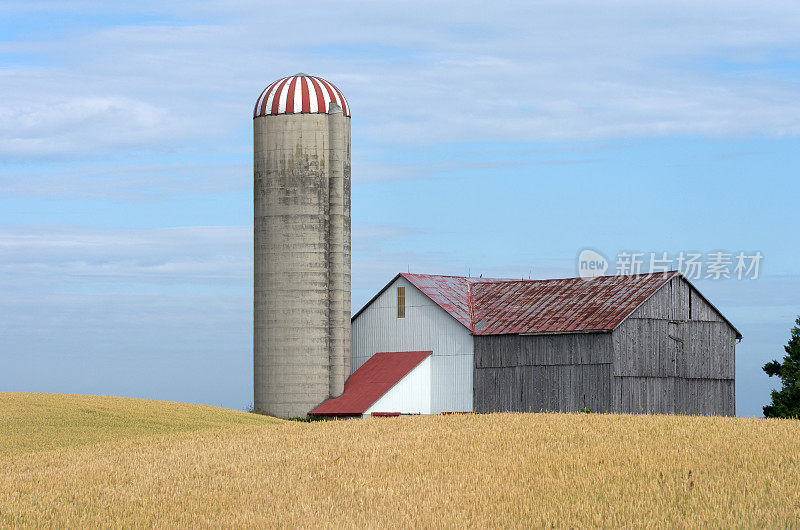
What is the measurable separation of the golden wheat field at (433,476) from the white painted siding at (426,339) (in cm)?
1837

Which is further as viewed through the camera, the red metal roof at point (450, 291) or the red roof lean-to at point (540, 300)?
the red metal roof at point (450, 291)

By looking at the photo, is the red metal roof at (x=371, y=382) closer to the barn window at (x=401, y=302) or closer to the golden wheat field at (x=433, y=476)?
the barn window at (x=401, y=302)

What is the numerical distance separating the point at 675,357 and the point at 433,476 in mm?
30483

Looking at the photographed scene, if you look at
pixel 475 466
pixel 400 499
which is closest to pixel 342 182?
pixel 475 466

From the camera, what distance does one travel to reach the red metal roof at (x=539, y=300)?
51281 millimetres

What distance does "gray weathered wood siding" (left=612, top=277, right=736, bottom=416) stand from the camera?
164 feet

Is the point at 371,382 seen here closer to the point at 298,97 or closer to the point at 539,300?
the point at 539,300

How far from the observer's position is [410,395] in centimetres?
5581

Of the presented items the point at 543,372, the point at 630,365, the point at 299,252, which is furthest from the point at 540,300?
the point at 299,252

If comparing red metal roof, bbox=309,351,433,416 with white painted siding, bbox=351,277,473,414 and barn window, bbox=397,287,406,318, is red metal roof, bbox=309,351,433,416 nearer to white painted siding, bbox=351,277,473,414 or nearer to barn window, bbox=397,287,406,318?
white painted siding, bbox=351,277,473,414

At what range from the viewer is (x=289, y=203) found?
5800 cm

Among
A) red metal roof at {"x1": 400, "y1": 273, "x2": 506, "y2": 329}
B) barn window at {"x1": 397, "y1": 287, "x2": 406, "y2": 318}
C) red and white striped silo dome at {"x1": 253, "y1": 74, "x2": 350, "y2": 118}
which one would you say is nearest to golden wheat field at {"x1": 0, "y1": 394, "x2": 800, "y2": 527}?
red metal roof at {"x1": 400, "y1": 273, "x2": 506, "y2": 329}

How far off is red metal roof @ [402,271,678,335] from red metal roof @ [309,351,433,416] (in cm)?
348

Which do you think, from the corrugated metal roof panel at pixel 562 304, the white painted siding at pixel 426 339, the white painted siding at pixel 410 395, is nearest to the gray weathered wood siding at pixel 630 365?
the corrugated metal roof panel at pixel 562 304
